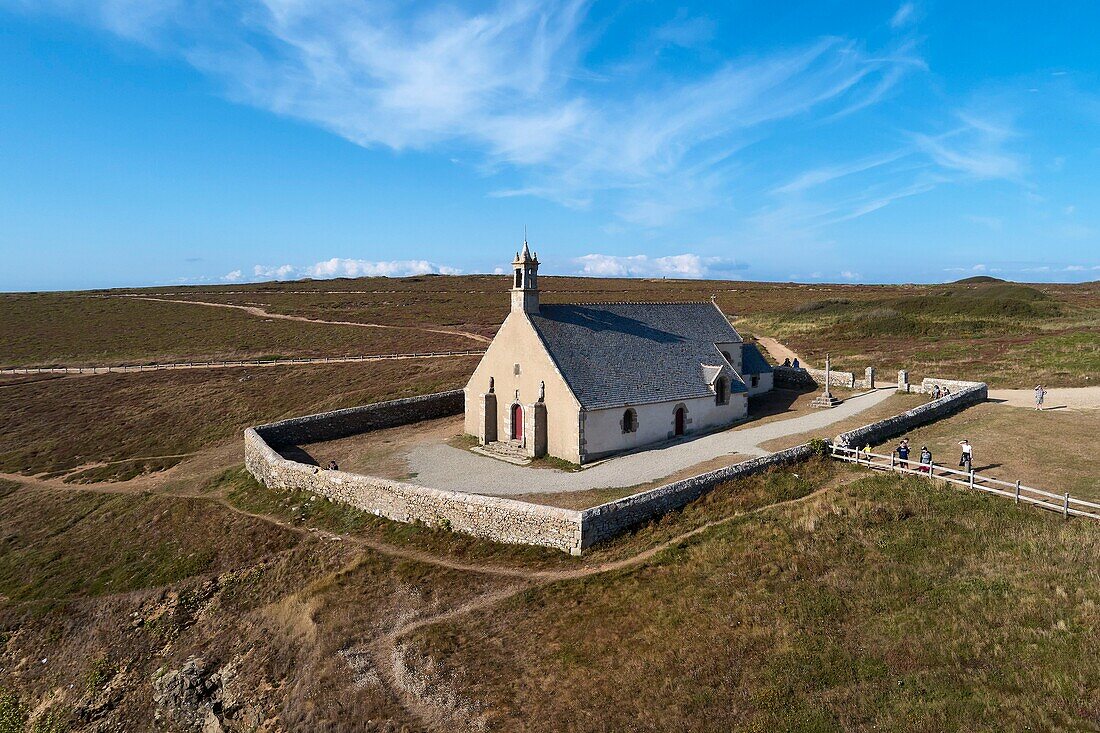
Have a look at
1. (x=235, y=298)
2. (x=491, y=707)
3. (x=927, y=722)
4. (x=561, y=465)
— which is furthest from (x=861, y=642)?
(x=235, y=298)

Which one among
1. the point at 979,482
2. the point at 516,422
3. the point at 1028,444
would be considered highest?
the point at 516,422

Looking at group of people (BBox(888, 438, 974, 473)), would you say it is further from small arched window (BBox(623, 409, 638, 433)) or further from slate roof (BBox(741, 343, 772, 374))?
slate roof (BBox(741, 343, 772, 374))

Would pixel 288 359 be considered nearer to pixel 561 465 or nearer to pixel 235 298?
pixel 561 465

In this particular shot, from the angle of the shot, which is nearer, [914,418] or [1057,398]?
[914,418]

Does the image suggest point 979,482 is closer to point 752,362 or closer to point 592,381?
point 592,381

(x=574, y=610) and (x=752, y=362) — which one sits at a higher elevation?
(x=752, y=362)

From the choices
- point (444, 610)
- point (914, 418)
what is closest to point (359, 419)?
point (444, 610)

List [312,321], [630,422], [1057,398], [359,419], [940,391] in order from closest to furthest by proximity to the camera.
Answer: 1. [630,422]
2. [359,419]
3. [1057,398]
4. [940,391]
5. [312,321]
